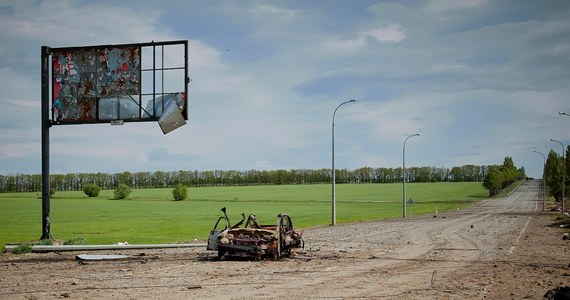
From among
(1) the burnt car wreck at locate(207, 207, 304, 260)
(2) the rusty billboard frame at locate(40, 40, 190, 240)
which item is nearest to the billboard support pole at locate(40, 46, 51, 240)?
(2) the rusty billboard frame at locate(40, 40, 190, 240)

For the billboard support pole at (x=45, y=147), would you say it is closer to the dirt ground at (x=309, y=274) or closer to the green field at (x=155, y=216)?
the dirt ground at (x=309, y=274)

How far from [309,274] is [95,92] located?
44.5ft

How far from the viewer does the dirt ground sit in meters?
12.7

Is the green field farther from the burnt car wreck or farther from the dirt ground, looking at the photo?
the burnt car wreck

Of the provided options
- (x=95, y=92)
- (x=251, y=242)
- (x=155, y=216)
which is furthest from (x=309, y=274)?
(x=155, y=216)

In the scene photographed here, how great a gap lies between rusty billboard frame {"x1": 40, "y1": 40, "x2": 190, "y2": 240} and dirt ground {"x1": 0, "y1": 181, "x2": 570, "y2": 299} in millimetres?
5208

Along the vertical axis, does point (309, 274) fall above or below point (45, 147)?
below

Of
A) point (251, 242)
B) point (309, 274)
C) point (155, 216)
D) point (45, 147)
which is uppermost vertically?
point (45, 147)

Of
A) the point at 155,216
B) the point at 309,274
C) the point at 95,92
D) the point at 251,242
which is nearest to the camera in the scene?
the point at 309,274

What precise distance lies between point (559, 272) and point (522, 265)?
5.23 feet

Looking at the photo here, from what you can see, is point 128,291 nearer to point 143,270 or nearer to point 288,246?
point 143,270

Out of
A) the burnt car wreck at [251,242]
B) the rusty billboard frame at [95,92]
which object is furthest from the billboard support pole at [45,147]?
the burnt car wreck at [251,242]

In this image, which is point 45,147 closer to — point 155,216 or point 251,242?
point 251,242

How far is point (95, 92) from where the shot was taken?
2492cm
